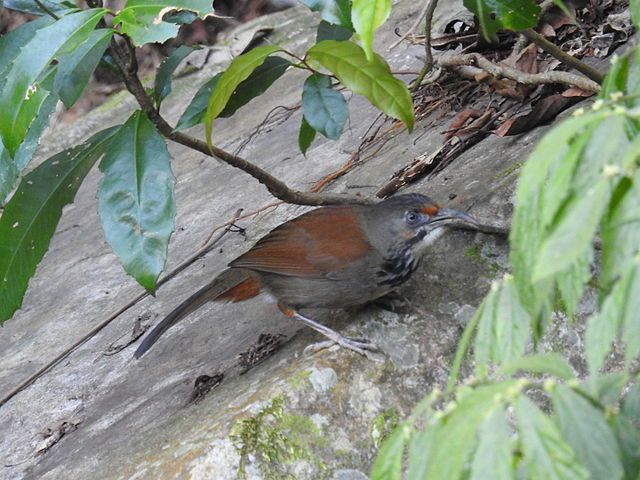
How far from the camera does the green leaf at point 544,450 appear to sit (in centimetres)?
101

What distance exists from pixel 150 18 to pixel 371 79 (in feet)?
2.43

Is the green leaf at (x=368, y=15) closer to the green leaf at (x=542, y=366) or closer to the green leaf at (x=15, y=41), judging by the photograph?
the green leaf at (x=542, y=366)

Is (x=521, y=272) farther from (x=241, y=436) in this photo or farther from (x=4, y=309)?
(x=4, y=309)

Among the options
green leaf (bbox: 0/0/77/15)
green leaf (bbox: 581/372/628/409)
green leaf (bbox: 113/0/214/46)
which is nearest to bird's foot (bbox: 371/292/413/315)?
green leaf (bbox: 113/0/214/46)

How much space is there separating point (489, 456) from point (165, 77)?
7.91 feet

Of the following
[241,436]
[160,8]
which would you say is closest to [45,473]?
[241,436]

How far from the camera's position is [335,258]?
11.0 ft

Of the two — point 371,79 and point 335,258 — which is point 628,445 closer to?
point 371,79

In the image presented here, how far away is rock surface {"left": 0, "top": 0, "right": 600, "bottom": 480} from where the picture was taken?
105 inches

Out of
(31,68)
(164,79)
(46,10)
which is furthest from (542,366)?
(164,79)

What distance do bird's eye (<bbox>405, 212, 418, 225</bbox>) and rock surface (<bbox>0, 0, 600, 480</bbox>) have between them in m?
0.14

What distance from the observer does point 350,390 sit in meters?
2.79

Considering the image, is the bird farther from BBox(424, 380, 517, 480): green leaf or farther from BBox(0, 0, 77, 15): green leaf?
BBox(424, 380, 517, 480): green leaf

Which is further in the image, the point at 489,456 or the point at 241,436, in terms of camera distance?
the point at 241,436
